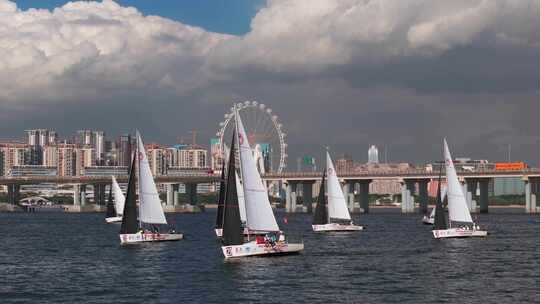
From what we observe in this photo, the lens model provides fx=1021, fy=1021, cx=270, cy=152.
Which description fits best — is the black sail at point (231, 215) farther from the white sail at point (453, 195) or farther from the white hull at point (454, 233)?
the white sail at point (453, 195)

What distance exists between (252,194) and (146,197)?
1028 inches

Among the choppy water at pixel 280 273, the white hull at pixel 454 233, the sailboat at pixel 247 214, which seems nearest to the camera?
the choppy water at pixel 280 273

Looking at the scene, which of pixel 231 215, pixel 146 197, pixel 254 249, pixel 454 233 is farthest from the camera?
pixel 454 233

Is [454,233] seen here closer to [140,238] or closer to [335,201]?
[335,201]

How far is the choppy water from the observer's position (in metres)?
56.2

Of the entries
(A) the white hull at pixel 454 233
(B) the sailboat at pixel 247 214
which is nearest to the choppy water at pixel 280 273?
(B) the sailboat at pixel 247 214

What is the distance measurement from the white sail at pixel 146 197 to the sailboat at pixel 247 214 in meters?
24.2

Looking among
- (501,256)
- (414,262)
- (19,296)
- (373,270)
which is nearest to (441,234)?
(501,256)

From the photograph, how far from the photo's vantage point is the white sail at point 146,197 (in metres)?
97.1

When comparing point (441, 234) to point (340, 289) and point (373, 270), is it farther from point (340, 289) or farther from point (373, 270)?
point (340, 289)

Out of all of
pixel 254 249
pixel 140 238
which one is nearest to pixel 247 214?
pixel 254 249

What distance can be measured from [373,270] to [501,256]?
55.5 feet

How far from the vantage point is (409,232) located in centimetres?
12688

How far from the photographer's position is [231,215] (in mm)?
70438
